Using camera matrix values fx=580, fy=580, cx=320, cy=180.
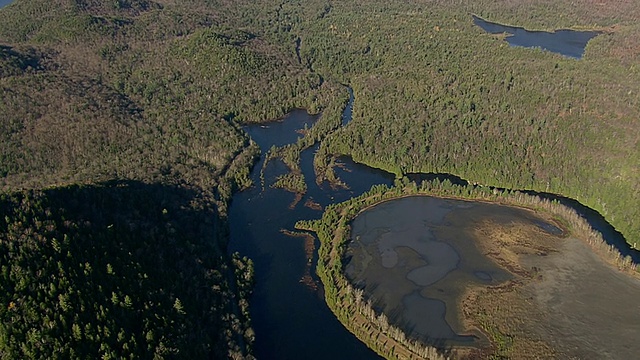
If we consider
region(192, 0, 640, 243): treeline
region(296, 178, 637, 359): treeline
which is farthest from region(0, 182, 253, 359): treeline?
region(192, 0, 640, 243): treeline

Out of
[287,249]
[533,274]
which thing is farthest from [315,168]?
[533,274]

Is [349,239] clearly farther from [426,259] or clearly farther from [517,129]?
[517,129]

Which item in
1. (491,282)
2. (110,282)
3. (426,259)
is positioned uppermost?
(491,282)

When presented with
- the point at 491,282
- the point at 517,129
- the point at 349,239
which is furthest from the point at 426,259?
the point at 517,129

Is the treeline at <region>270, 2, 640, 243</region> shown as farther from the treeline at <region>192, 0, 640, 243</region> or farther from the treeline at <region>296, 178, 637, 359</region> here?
the treeline at <region>296, 178, 637, 359</region>

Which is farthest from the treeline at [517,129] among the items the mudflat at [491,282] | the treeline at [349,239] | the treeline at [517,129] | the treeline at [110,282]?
the treeline at [110,282]

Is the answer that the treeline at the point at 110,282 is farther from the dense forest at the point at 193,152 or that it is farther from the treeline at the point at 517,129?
the treeline at the point at 517,129
